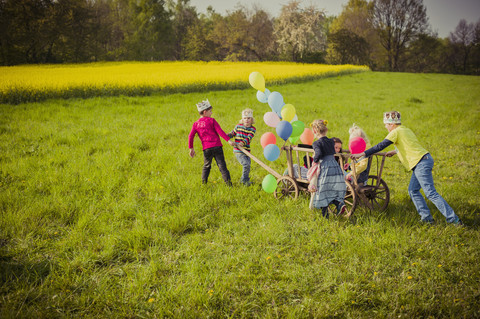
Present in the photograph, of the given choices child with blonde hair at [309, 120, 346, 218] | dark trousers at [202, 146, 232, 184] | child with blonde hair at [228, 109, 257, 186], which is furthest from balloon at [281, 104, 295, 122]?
dark trousers at [202, 146, 232, 184]

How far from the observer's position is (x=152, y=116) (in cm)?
1050

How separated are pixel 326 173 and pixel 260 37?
165ft

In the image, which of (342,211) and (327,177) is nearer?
(327,177)

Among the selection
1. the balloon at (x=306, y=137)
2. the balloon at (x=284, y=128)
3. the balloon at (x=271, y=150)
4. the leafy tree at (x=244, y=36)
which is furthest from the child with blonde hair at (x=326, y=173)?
the leafy tree at (x=244, y=36)

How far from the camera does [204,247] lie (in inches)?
137

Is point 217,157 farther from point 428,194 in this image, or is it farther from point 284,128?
point 428,194

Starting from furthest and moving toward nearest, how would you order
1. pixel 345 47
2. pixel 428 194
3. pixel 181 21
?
pixel 181 21 → pixel 345 47 → pixel 428 194

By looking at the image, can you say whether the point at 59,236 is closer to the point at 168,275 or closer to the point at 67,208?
the point at 67,208

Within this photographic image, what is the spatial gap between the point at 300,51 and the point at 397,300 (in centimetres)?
4910

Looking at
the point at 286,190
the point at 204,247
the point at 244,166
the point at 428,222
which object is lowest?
the point at 204,247

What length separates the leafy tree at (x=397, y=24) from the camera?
51188mm

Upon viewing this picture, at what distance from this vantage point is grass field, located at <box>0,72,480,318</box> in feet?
8.46

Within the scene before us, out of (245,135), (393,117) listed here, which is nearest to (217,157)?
(245,135)

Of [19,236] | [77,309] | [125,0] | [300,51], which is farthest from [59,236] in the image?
[125,0]
